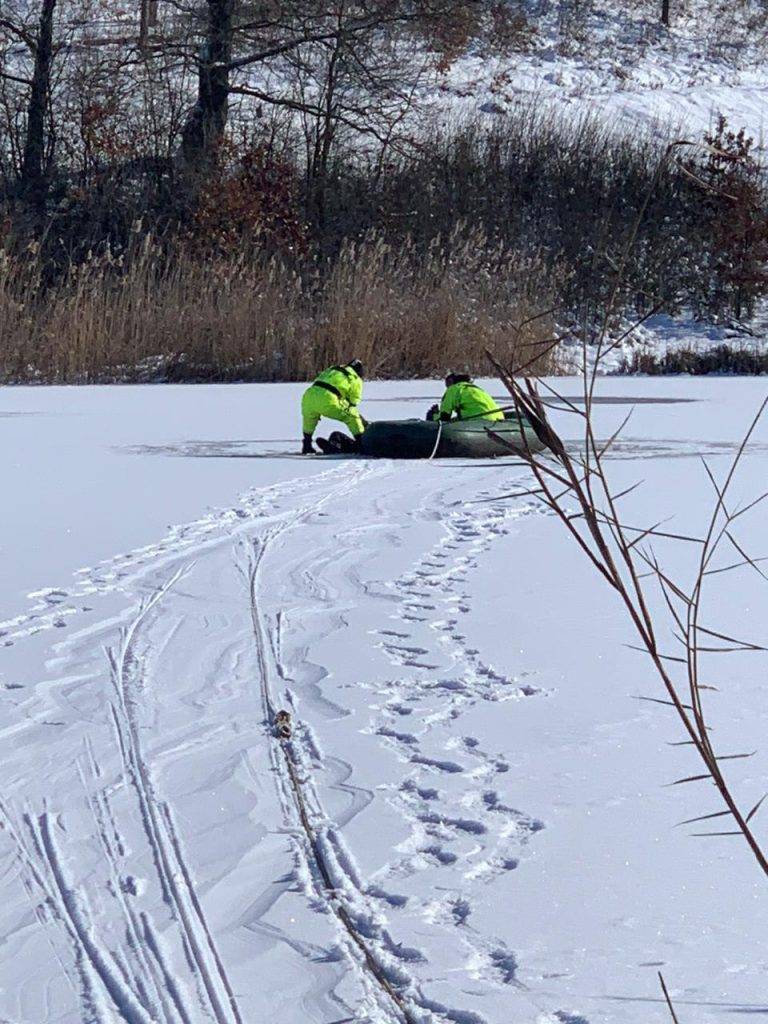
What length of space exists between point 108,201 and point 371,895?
20357 millimetres

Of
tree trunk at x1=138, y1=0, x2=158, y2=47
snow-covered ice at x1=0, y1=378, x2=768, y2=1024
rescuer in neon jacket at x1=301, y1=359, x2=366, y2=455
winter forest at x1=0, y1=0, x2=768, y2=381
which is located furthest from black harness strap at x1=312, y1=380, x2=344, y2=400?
tree trunk at x1=138, y1=0, x2=158, y2=47

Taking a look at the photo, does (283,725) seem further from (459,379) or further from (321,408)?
(459,379)

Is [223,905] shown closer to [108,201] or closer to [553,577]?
[553,577]

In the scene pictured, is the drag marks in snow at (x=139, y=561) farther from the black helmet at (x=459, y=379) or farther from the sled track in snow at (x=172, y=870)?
the black helmet at (x=459, y=379)

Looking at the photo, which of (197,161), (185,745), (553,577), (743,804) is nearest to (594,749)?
(743,804)

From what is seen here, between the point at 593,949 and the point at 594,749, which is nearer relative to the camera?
the point at 593,949

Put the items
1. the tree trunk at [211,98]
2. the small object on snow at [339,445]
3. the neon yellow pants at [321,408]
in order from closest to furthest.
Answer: the neon yellow pants at [321,408]
the small object on snow at [339,445]
the tree trunk at [211,98]

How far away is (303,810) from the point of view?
8.82 ft

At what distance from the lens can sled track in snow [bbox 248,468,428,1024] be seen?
2002 mm

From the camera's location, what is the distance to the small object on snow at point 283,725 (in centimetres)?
312

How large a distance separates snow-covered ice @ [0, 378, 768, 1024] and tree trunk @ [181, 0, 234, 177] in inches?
627

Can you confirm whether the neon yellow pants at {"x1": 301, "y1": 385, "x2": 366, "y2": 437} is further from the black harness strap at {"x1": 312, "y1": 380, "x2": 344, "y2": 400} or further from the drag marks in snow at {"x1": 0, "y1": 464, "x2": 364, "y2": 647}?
the drag marks in snow at {"x1": 0, "y1": 464, "x2": 364, "y2": 647}

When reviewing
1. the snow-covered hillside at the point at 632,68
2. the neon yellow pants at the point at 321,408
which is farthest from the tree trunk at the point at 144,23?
the neon yellow pants at the point at 321,408

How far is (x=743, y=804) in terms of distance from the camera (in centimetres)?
273
